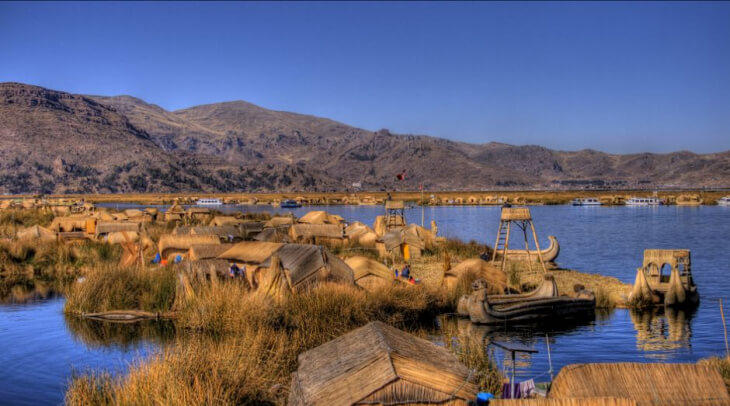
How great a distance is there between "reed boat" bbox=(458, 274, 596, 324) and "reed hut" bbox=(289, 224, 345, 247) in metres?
13.2

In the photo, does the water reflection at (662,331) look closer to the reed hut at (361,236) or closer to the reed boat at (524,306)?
the reed boat at (524,306)

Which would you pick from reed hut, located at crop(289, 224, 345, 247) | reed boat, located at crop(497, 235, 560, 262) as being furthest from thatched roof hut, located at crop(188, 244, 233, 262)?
reed boat, located at crop(497, 235, 560, 262)

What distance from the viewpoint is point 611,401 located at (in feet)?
19.0

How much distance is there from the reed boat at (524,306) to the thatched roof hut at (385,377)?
11.2 metres

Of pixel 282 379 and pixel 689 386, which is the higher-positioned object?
pixel 689 386

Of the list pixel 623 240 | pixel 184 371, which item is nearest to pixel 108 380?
pixel 184 371

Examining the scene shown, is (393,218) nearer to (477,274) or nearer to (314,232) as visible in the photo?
(314,232)

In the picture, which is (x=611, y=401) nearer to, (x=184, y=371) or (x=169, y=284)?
(x=184, y=371)

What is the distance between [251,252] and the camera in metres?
20.7

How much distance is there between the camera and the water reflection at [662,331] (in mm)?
15962

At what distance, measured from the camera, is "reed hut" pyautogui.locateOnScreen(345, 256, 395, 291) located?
726 inches

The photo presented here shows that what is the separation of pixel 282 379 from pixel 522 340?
8.87 m

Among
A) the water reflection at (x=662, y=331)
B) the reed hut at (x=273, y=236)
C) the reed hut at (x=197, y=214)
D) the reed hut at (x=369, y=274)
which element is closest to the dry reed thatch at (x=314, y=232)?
the reed hut at (x=273, y=236)

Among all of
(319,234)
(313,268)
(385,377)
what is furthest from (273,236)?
(385,377)
